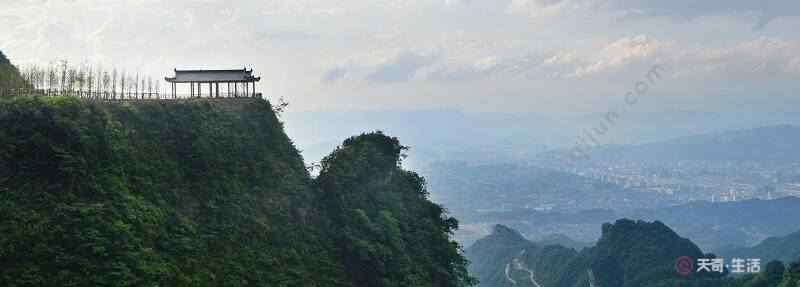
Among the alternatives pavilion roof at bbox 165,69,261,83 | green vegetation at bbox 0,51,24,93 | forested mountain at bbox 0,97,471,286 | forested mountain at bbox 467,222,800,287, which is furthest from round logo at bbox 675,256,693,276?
green vegetation at bbox 0,51,24,93

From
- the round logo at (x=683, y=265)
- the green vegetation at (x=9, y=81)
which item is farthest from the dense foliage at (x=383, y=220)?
the round logo at (x=683, y=265)

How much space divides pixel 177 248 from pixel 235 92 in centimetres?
2981

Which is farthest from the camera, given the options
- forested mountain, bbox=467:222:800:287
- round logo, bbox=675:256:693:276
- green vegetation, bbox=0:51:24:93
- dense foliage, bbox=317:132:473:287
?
round logo, bbox=675:256:693:276

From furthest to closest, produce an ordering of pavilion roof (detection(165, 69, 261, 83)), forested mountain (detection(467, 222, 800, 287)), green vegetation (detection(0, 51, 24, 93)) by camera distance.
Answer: forested mountain (detection(467, 222, 800, 287))
pavilion roof (detection(165, 69, 261, 83))
green vegetation (detection(0, 51, 24, 93))

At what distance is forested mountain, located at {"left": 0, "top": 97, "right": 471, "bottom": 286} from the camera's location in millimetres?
34250

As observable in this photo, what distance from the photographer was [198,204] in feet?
151

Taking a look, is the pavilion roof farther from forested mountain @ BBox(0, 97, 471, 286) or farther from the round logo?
the round logo

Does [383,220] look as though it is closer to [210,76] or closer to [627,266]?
[210,76]

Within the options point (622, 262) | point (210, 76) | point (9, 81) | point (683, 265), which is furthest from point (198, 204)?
point (622, 262)

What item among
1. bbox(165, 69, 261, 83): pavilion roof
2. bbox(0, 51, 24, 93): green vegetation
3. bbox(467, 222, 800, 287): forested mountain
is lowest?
bbox(467, 222, 800, 287): forested mountain

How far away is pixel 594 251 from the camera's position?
14425cm

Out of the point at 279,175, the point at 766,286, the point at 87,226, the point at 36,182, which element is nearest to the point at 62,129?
the point at 36,182

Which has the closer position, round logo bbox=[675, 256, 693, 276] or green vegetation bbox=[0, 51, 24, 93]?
green vegetation bbox=[0, 51, 24, 93]

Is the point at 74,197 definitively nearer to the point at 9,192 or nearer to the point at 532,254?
the point at 9,192
